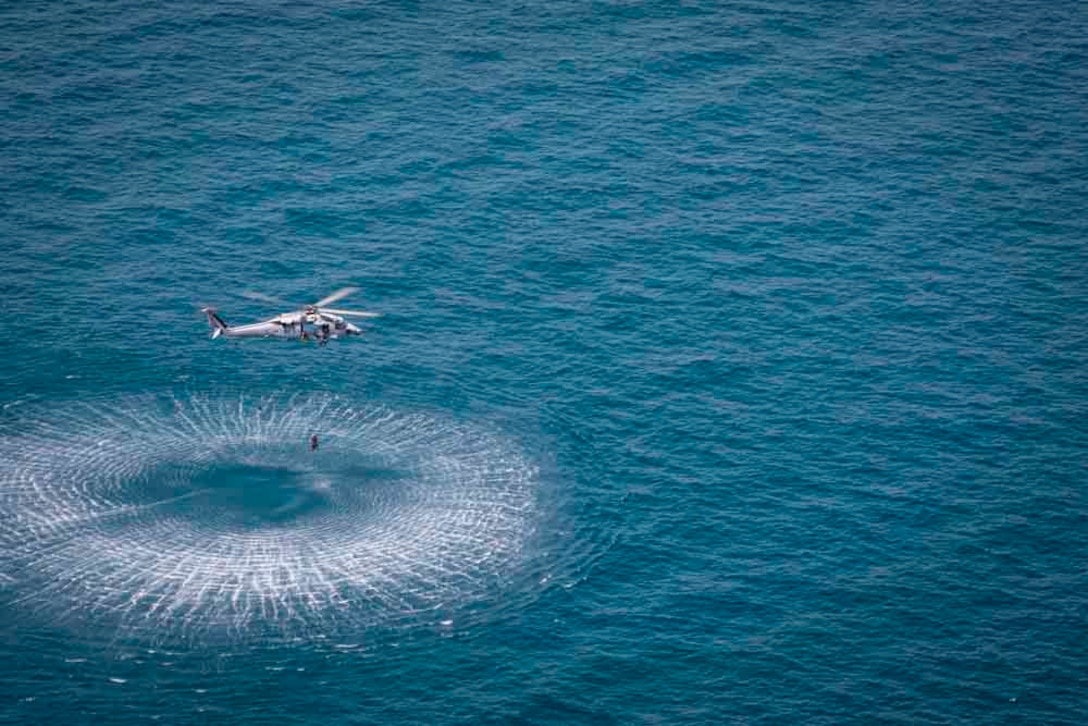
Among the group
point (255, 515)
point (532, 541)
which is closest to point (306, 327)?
point (255, 515)

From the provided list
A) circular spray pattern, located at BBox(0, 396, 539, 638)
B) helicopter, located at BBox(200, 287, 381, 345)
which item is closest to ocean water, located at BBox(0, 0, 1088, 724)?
circular spray pattern, located at BBox(0, 396, 539, 638)

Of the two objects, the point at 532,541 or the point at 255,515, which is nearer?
the point at 532,541

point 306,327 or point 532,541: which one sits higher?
point 306,327

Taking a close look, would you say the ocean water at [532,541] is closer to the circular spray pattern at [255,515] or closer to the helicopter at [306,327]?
the circular spray pattern at [255,515]

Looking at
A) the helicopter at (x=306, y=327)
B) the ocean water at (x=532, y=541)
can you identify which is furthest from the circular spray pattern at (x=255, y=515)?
the helicopter at (x=306, y=327)

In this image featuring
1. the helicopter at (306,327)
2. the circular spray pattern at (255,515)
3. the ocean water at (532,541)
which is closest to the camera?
the ocean water at (532,541)

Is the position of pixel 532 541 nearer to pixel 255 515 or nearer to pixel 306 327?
pixel 255 515

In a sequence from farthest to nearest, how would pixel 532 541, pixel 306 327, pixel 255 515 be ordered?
pixel 255 515 → pixel 532 541 → pixel 306 327

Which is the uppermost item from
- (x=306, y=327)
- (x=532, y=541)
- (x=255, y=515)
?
(x=306, y=327)
